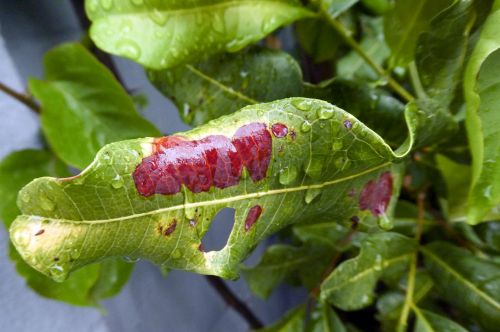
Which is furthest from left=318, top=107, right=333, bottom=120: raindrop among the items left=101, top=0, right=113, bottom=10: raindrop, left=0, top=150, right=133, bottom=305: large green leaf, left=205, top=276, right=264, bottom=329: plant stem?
left=205, top=276, right=264, bottom=329: plant stem

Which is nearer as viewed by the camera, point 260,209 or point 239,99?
point 260,209

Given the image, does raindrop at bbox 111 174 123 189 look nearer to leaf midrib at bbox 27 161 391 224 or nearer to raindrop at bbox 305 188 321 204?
leaf midrib at bbox 27 161 391 224

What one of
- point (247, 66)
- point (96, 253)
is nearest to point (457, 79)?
point (247, 66)

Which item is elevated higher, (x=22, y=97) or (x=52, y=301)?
(x=22, y=97)

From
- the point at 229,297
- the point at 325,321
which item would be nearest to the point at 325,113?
the point at 325,321

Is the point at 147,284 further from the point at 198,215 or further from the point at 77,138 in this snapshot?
the point at 198,215

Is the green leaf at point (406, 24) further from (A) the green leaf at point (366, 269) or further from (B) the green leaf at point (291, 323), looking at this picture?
(B) the green leaf at point (291, 323)

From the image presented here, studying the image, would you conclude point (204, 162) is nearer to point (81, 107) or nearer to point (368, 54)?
point (81, 107)
